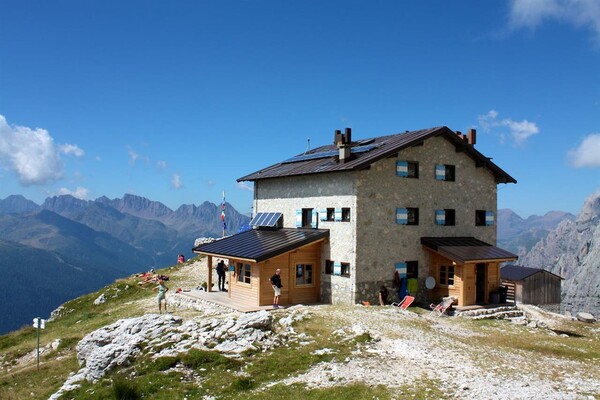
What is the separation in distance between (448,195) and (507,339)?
41.4 feet

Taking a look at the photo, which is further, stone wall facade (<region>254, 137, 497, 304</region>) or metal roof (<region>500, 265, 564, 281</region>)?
metal roof (<region>500, 265, 564, 281</region>)

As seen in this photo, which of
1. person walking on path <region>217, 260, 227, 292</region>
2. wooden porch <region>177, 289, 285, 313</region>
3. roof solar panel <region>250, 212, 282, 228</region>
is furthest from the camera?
roof solar panel <region>250, 212, 282, 228</region>

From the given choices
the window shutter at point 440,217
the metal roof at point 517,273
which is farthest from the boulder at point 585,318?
the metal roof at point 517,273

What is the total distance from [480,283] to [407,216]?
6456mm

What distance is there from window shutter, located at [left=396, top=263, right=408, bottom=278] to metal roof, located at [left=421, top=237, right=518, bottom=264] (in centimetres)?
196

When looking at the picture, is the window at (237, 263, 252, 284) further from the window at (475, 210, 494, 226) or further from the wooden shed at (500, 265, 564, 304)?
the wooden shed at (500, 265, 564, 304)

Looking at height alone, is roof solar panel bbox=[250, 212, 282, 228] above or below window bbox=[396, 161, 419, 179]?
below

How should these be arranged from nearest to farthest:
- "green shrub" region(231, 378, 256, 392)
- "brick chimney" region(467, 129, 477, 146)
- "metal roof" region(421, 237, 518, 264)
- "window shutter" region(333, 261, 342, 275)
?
"green shrub" region(231, 378, 256, 392) < "window shutter" region(333, 261, 342, 275) < "metal roof" region(421, 237, 518, 264) < "brick chimney" region(467, 129, 477, 146)

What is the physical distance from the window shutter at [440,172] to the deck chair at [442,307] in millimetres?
7657

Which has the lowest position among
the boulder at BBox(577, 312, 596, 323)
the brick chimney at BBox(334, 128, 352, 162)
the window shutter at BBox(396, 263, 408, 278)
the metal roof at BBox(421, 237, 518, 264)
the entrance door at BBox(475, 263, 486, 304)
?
the boulder at BBox(577, 312, 596, 323)

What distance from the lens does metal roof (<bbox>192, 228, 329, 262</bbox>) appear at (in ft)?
90.0

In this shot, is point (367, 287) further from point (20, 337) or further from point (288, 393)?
point (20, 337)

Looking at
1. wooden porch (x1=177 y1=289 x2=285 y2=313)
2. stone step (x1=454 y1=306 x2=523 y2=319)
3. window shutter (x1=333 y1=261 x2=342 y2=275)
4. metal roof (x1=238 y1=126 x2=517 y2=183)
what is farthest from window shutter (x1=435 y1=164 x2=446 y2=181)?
wooden porch (x1=177 y1=289 x2=285 y2=313)

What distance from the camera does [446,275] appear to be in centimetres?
2998
